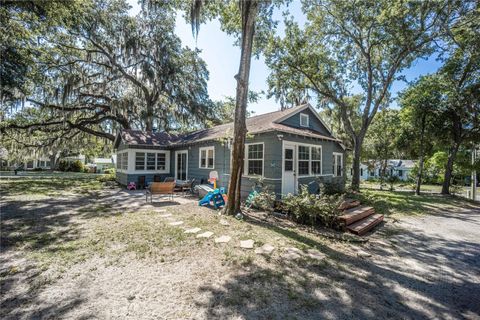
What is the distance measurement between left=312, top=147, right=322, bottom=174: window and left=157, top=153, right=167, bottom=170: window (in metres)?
9.94

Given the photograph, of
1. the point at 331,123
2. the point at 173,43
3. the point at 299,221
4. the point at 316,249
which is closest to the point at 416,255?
the point at 316,249

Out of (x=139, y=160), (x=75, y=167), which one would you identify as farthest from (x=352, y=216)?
(x=75, y=167)

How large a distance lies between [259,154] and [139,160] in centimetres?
865

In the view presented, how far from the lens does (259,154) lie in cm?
933

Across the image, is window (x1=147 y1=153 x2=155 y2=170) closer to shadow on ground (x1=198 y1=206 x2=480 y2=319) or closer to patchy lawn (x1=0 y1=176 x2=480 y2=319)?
patchy lawn (x1=0 y1=176 x2=480 y2=319)

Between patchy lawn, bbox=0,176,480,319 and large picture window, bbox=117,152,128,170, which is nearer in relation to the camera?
Result: patchy lawn, bbox=0,176,480,319

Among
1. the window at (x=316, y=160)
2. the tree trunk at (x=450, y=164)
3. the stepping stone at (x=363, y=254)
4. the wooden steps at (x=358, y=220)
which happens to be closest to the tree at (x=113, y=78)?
the window at (x=316, y=160)

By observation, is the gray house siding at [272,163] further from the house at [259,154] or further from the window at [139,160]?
the window at [139,160]

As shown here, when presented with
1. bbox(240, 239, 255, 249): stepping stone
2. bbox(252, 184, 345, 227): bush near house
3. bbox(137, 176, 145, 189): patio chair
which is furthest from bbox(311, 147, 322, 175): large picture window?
bbox(137, 176, 145, 189): patio chair

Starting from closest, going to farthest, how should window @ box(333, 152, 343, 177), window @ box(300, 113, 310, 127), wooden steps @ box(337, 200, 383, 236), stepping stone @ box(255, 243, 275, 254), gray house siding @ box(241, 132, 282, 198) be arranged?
1. stepping stone @ box(255, 243, 275, 254)
2. wooden steps @ box(337, 200, 383, 236)
3. gray house siding @ box(241, 132, 282, 198)
4. window @ box(300, 113, 310, 127)
5. window @ box(333, 152, 343, 177)

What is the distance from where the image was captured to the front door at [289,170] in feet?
29.4

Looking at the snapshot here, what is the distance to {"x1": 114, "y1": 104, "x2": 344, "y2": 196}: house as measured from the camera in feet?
29.0

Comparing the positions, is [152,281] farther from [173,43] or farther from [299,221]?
[173,43]

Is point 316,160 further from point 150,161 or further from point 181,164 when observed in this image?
point 150,161
